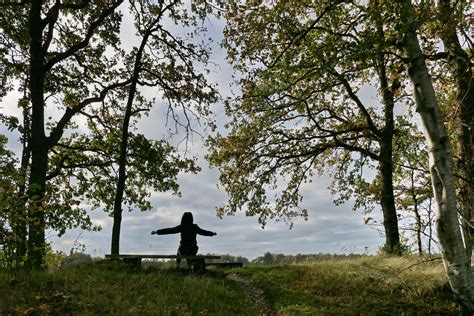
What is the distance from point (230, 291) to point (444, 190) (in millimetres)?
6408

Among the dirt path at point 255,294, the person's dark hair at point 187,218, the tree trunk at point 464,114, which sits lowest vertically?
the dirt path at point 255,294

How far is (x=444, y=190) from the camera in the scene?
8727 millimetres

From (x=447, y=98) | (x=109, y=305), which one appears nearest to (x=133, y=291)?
(x=109, y=305)

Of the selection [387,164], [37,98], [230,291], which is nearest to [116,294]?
[230,291]

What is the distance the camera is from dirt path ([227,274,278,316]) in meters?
11.1

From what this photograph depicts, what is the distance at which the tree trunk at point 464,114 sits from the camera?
11.4m

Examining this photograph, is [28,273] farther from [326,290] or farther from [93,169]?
[93,169]

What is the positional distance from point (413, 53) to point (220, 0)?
1005cm

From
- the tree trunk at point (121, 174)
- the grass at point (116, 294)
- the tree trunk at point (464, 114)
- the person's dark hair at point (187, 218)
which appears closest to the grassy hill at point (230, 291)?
the grass at point (116, 294)

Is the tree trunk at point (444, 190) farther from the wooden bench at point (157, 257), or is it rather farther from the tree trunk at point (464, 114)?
the wooden bench at point (157, 257)

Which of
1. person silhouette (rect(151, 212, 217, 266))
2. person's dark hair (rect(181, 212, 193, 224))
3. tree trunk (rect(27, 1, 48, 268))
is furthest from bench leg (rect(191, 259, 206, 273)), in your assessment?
tree trunk (rect(27, 1, 48, 268))

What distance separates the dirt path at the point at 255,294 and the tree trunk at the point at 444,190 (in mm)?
4554

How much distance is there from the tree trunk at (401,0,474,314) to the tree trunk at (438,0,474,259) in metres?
2.76

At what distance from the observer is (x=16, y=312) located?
26.7 ft
